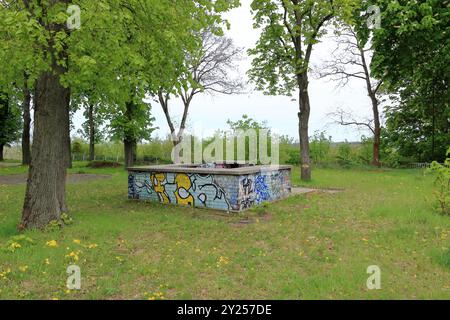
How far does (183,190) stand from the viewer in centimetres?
966

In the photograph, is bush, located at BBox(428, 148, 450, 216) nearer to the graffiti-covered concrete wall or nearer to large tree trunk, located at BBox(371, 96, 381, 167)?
the graffiti-covered concrete wall

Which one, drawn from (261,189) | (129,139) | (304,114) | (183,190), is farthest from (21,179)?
(304,114)

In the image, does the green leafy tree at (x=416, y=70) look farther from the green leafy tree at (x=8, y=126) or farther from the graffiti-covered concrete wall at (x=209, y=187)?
the green leafy tree at (x=8, y=126)

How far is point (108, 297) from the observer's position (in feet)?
13.2

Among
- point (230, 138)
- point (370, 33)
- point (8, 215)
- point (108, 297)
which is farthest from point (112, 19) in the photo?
point (230, 138)

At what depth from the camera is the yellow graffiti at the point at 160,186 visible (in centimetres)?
1005

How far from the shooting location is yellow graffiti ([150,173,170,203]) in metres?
10.0

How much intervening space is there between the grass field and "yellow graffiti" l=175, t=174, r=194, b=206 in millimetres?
419

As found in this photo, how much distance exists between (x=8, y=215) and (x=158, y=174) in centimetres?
397

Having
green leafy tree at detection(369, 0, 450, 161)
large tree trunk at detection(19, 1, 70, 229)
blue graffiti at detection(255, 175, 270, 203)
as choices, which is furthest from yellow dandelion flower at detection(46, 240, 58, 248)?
green leafy tree at detection(369, 0, 450, 161)

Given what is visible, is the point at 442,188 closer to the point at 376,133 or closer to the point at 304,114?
the point at 304,114

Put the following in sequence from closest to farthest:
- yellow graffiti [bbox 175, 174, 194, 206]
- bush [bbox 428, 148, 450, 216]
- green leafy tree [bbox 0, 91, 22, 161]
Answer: bush [bbox 428, 148, 450, 216] < yellow graffiti [bbox 175, 174, 194, 206] < green leafy tree [bbox 0, 91, 22, 161]

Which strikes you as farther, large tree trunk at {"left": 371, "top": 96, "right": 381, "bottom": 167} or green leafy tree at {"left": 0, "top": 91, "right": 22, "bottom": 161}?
green leafy tree at {"left": 0, "top": 91, "right": 22, "bottom": 161}

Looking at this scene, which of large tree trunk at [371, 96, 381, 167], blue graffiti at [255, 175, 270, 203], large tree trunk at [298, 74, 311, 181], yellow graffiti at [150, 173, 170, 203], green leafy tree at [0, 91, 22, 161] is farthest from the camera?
green leafy tree at [0, 91, 22, 161]
